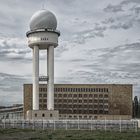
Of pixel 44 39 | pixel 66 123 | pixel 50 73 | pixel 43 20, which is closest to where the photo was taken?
pixel 66 123

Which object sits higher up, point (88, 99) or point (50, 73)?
point (50, 73)

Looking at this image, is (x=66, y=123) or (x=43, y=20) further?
(x=43, y=20)

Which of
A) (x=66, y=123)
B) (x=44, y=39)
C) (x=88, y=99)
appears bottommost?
(x=66, y=123)

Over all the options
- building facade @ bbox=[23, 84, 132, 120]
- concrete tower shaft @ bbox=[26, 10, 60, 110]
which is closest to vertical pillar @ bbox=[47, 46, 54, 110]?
concrete tower shaft @ bbox=[26, 10, 60, 110]

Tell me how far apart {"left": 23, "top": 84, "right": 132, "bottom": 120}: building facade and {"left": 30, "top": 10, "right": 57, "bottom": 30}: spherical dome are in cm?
3338

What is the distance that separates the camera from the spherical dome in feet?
352

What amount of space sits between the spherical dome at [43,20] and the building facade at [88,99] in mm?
33380

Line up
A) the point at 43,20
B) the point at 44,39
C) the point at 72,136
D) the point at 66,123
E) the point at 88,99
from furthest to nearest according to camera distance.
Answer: the point at 88,99, the point at 43,20, the point at 44,39, the point at 66,123, the point at 72,136

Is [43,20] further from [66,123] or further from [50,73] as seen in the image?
[66,123]

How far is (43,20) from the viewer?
107 meters

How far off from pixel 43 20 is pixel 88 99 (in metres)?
42.1

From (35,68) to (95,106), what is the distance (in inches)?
1517

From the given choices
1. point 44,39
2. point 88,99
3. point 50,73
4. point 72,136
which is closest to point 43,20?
point 44,39

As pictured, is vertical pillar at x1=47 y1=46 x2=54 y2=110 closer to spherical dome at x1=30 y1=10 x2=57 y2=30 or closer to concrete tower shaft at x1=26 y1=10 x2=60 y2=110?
concrete tower shaft at x1=26 y1=10 x2=60 y2=110
